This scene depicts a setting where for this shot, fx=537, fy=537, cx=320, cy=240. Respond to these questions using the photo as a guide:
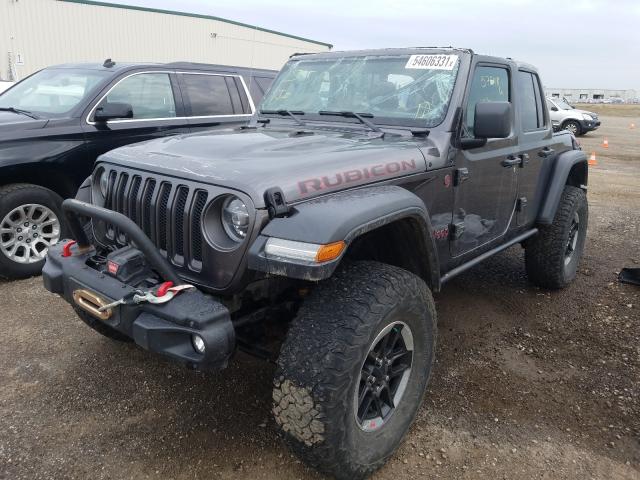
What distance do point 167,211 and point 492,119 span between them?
1.85 meters

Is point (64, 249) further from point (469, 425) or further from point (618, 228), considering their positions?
point (618, 228)

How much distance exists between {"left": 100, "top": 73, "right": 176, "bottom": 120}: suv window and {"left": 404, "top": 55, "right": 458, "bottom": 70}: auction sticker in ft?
10.4

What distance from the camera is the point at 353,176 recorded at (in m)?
2.59

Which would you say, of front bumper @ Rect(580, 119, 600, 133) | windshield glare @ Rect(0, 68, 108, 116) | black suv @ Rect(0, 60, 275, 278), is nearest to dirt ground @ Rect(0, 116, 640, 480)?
black suv @ Rect(0, 60, 275, 278)

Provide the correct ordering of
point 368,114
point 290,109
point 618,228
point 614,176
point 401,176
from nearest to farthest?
1. point 401,176
2. point 368,114
3. point 290,109
4. point 618,228
5. point 614,176

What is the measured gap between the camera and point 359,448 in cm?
236

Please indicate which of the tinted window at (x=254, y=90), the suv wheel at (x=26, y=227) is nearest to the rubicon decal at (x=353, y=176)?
the suv wheel at (x=26, y=227)

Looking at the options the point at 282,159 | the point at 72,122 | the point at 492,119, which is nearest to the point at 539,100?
the point at 492,119

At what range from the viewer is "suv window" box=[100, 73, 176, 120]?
17.6 ft

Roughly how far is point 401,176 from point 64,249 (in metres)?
1.78

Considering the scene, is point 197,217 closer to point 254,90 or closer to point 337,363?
point 337,363

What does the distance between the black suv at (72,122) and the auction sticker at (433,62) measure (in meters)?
2.91

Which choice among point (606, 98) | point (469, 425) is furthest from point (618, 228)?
point (606, 98)

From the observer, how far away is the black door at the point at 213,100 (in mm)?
5875
